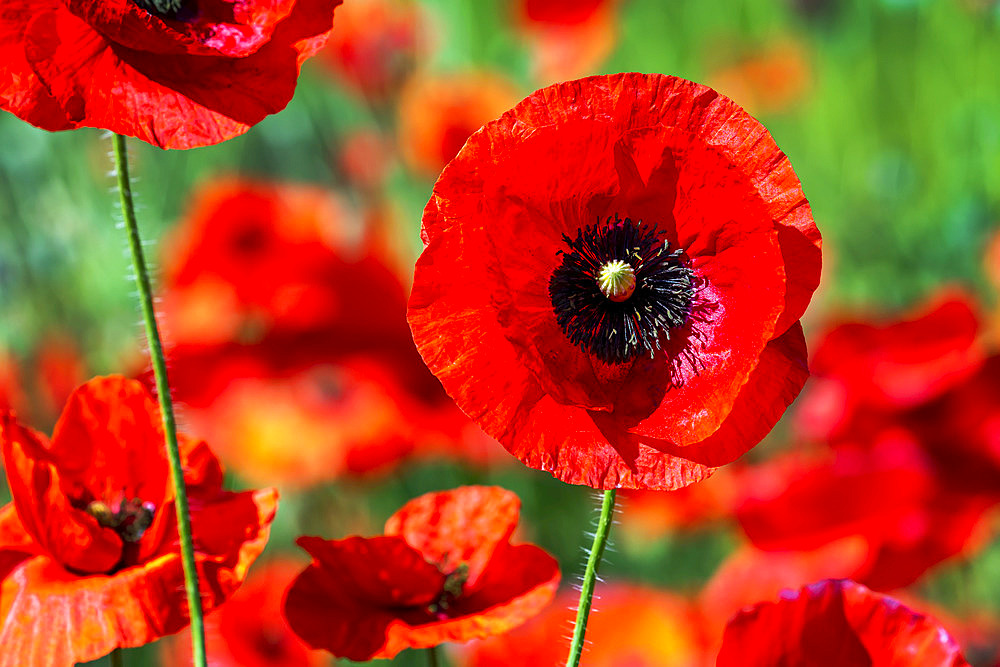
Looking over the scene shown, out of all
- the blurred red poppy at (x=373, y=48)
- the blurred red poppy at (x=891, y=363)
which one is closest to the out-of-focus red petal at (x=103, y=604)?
the blurred red poppy at (x=891, y=363)

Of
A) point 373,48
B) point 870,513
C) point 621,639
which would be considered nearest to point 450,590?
point 621,639

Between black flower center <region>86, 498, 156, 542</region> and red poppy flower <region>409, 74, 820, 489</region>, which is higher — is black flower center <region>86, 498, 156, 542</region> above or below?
below

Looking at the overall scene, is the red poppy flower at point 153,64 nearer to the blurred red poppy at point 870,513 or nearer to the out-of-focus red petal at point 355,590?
the out-of-focus red petal at point 355,590

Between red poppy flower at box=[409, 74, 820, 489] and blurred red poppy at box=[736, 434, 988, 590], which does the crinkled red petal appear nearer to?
red poppy flower at box=[409, 74, 820, 489]

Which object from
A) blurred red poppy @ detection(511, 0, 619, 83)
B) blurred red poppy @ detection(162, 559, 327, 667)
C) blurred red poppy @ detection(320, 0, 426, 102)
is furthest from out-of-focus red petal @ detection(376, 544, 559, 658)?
blurred red poppy @ detection(511, 0, 619, 83)

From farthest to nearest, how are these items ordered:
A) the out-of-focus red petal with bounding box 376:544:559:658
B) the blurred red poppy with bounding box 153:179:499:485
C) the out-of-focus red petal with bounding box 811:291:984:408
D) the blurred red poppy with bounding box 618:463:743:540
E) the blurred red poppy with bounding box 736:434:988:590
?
the blurred red poppy with bounding box 618:463:743:540 < the blurred red poppy with bounding box 153:179:499:485 < the out-of-focus red petal with bounding box 811:291:984:408 < the blurred red poppy with bounding box 736:434:988:590 < the out-of-focus red petal with bounding box 376:544:559:658

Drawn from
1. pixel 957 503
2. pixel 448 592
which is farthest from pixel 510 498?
pixel 957 503
